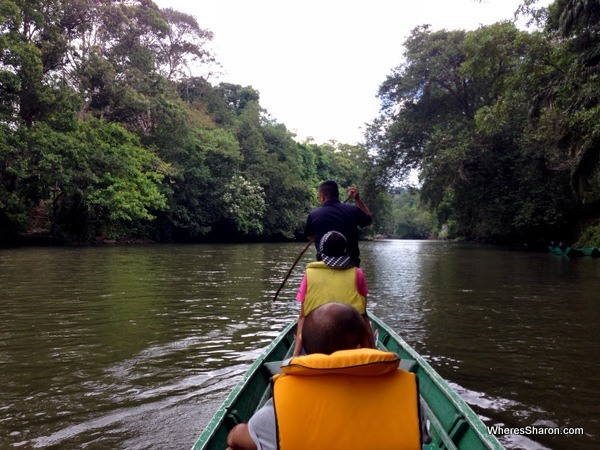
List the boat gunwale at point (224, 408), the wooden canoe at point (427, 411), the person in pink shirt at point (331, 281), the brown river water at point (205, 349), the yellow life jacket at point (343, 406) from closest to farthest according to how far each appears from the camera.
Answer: the yellow life jacket at point (343, 406), the boat gunwale at point (224, 408), the wooden canoe at point (427, 411), the person in pink shirt at point (331, 281), the brown river water at point (205, 349)

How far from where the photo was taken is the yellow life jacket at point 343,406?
1.67m

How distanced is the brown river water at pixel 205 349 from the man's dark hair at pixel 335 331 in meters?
2.08

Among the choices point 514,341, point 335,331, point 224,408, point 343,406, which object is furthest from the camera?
point 514,341

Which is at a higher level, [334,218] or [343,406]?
[334,218]

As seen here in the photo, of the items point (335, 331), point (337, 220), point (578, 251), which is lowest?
point (578, 251)

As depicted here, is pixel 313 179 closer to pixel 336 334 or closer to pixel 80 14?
pixel 80 14

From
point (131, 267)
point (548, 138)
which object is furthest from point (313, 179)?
point (131, 267)

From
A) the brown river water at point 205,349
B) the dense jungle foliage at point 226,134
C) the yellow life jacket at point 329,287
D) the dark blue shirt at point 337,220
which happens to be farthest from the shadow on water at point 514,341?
the dense jungle foliage at point 226,134

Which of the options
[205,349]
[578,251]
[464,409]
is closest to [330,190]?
[464,409]

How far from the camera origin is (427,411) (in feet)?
10.5

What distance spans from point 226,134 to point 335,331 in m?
37.6

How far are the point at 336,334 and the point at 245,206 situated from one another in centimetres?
→ 3576
